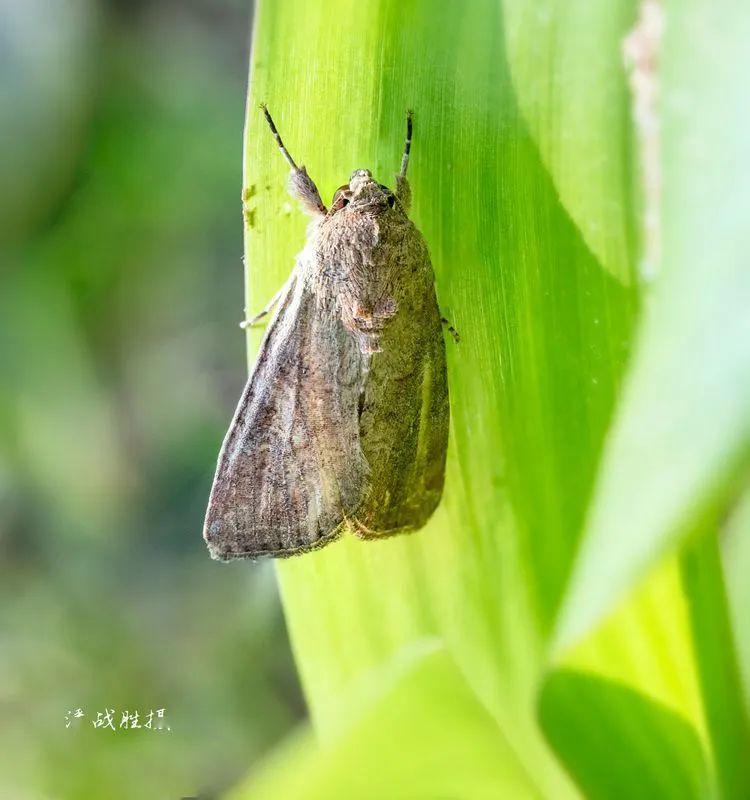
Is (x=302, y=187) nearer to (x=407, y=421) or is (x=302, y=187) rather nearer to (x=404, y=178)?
(x=404, y=178)

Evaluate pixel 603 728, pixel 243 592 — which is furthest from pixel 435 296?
pixel 243 592

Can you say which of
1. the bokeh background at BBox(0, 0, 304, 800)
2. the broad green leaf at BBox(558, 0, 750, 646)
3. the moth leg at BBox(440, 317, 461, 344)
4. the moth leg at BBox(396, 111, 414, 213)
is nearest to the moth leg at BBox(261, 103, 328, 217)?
the moth leg at BBox(396, 111, 414, 213)

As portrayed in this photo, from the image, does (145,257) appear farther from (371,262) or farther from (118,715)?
(118,715)

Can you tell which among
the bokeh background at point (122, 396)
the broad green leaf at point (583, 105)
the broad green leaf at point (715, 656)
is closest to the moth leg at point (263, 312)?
the broad green leaf at point (583, 105)

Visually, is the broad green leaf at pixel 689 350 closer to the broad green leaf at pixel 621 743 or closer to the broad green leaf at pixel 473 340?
the broad green leaf at pixel 473 340

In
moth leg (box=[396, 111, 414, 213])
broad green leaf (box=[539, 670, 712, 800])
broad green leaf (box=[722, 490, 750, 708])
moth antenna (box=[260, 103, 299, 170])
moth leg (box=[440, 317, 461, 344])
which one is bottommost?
broad green leaf (box=[539, 670, 712, 800])

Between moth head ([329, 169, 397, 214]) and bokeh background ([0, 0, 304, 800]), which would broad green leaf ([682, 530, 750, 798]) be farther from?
bokeh background ([0, 0, 304, 800])
